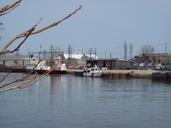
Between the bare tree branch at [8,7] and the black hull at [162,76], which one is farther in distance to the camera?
the black hull at [162,76]

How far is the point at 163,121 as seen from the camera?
26453 millimetres

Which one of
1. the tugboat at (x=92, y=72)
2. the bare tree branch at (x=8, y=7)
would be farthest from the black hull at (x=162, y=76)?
the bare tree branch at (x=8, y=7)

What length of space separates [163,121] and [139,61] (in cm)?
10539

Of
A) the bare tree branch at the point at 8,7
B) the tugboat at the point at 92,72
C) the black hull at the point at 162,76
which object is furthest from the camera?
the tugboat at the point at 92,72

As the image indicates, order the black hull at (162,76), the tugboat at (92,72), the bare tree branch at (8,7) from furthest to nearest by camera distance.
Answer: the tugboat at (92,72) < the black hull at (162,76) < the bare tree branch at (8,7)

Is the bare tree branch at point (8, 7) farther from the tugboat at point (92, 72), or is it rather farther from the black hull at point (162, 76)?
the tugboat at point (92, 72)

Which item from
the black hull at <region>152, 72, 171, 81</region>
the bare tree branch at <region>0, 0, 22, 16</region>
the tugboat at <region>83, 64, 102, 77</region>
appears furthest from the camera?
the tugboat at <region>83, 64, 102, 77</region>

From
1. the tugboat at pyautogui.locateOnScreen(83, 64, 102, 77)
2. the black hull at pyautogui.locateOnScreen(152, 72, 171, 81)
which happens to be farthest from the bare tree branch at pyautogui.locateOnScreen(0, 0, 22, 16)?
the tugboat at pyautogui.locateOnScreen(83, 64, 102, 77)

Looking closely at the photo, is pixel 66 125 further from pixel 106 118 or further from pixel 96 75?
pixel 96 75

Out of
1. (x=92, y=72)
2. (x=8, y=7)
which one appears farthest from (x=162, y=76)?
(x=8, y=7)

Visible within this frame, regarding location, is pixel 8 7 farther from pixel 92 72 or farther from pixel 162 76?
pixel 92 72

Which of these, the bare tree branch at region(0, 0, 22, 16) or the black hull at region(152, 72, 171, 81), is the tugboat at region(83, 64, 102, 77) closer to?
the black hull at region(152, 72, 171, 81)

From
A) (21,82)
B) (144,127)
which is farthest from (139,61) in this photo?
(21,82)

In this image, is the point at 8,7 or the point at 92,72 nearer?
the point at 8,7
